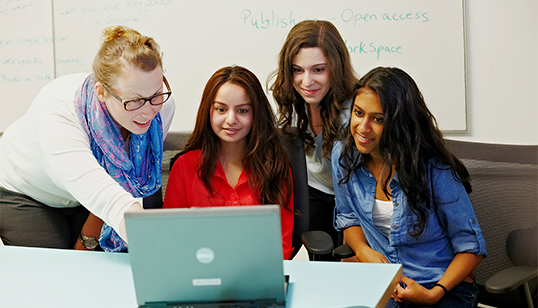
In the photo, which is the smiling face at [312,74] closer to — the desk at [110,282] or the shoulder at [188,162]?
the shoulder at [188,162]

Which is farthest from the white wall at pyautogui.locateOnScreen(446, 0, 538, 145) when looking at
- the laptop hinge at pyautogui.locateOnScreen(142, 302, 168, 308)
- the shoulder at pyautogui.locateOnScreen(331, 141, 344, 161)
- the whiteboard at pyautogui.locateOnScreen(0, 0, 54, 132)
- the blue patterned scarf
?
the whiteboard at pyautogui.locateOnScreen(0, 0, 54, 132)

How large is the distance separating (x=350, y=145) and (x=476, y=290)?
59 centimetres

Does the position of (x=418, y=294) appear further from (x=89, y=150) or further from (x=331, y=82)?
(x=89, y=150)

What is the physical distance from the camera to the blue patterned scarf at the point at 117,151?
1330 mm

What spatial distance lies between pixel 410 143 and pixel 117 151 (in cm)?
92

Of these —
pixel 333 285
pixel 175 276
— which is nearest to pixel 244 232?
pixel 175 276

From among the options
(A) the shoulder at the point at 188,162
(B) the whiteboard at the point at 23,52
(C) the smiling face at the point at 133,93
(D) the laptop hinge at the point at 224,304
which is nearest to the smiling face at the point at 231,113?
(A) the shoulder at the point at 188,162

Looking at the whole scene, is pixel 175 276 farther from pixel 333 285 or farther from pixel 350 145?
pixel 350 145

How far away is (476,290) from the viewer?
1.32 m

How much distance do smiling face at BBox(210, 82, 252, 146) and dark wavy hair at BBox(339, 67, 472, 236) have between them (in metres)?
0.43

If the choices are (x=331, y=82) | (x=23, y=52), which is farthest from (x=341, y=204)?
(x=23, y=52)

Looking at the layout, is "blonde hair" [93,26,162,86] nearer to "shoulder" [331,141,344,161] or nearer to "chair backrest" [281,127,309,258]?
"chair backrest" [281,127,309,258]

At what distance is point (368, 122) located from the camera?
1415 mm

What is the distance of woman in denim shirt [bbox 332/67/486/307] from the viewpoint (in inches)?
50.8
